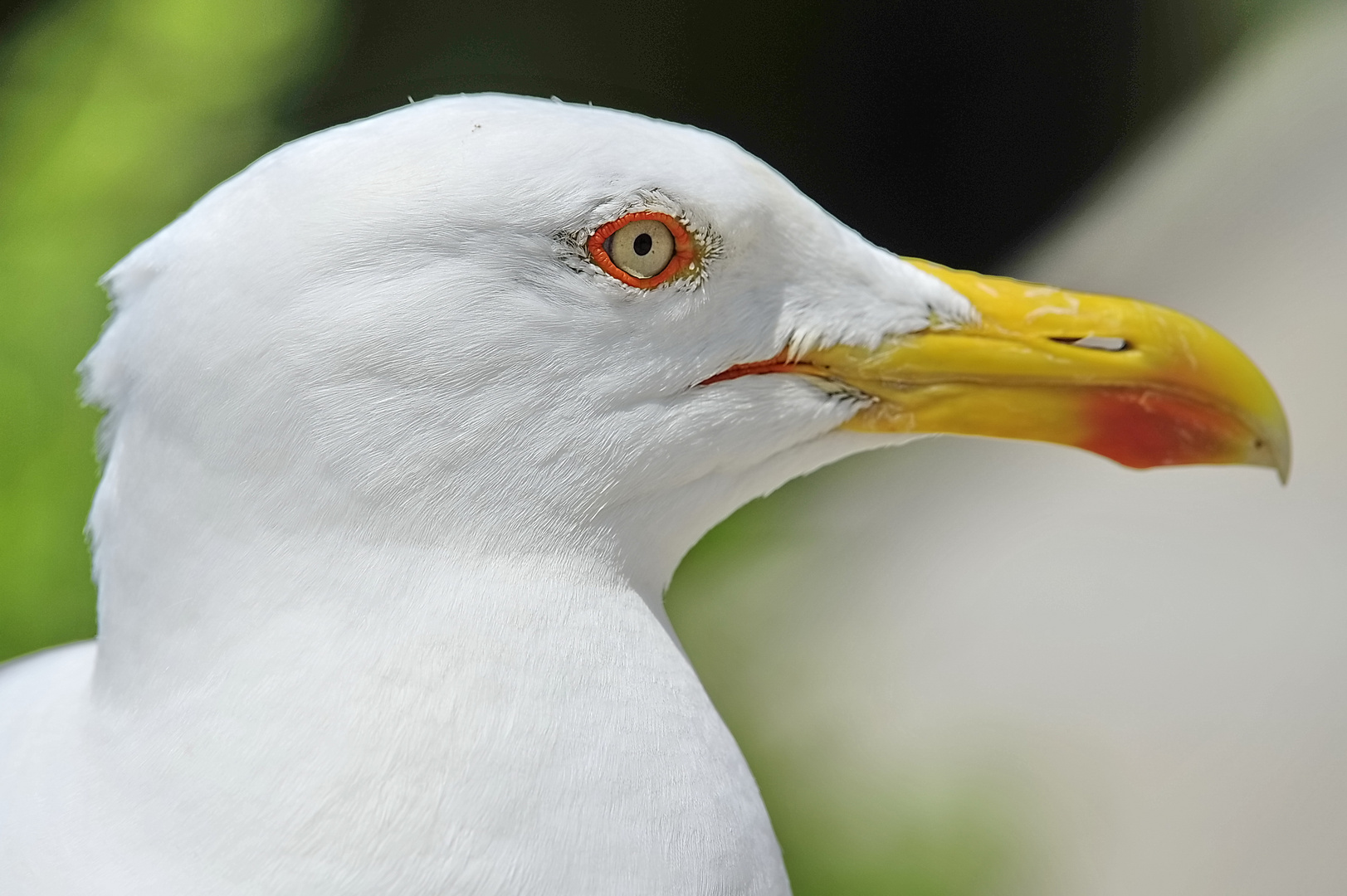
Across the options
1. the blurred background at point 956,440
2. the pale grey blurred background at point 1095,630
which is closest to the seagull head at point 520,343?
the blurred background at point 956,440

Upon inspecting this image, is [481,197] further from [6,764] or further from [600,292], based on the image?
[6,764]

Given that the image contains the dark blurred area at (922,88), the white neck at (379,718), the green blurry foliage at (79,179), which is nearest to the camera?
the white neck at (379,718)

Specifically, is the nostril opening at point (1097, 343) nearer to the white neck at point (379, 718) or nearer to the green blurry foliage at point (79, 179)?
the white neck at point (379, 718)

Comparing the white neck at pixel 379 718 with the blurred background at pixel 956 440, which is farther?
the blurred background at pixel 956 440

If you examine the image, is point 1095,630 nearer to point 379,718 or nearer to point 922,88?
point 922,88

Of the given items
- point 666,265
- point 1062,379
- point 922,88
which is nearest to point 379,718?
point 666,265

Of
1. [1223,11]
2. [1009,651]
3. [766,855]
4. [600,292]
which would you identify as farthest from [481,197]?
[1223,11]

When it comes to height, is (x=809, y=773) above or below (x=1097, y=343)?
below
